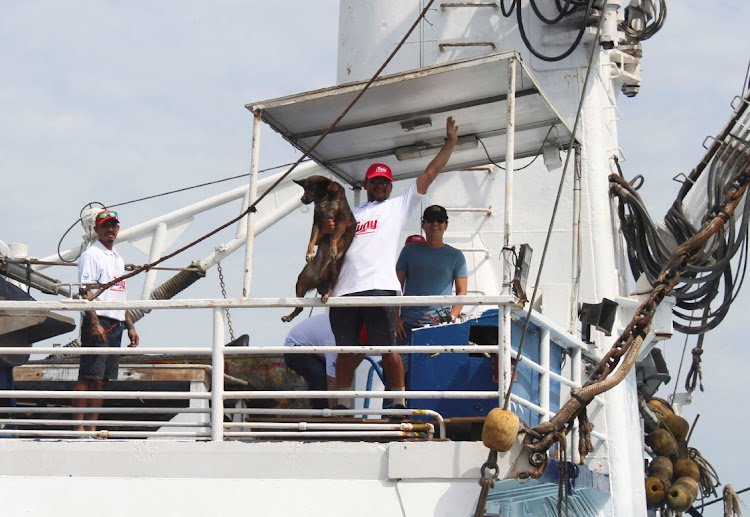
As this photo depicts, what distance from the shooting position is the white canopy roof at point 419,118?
8.01 m

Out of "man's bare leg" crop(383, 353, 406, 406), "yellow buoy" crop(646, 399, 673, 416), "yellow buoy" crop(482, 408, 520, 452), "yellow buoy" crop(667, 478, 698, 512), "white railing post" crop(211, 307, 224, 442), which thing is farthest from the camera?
"yellow buoy" crop(646, 399, 673, 416)

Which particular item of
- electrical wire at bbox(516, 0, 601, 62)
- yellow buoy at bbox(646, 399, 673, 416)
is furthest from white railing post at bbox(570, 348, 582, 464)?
yellow buoy at bbox(646, 399, 673, 416)

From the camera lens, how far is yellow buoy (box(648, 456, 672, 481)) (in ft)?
37.0

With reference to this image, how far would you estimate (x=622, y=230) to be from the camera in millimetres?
10977

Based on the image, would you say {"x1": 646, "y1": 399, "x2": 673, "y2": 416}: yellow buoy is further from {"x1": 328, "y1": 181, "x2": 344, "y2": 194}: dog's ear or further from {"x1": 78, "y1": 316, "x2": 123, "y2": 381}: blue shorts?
{"x1": 78, "y1": 316, "x2": 123, "y2": 381}: blue shorts

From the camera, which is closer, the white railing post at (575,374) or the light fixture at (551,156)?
the white railing post at (575,374)

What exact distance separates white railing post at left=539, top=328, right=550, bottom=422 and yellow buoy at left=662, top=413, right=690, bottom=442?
484 centimetres

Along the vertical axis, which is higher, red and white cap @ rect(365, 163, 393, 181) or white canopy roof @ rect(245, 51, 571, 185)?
white canopy roof @ rect(245, 51, 571, 185)

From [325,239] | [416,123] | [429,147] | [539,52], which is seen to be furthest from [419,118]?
[539,52]

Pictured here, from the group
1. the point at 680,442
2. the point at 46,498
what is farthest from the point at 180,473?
the point at 680,442

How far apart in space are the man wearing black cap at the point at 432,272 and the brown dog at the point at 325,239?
0.92 m

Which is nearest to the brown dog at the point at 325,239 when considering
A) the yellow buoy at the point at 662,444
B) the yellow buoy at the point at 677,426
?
the yellow buoy at the point at 662,444

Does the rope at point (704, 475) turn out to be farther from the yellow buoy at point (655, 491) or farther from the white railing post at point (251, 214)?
the white railing post at point (251, 214)

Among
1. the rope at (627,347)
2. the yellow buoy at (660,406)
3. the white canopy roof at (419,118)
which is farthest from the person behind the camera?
the yellow buoy at (660,406)
